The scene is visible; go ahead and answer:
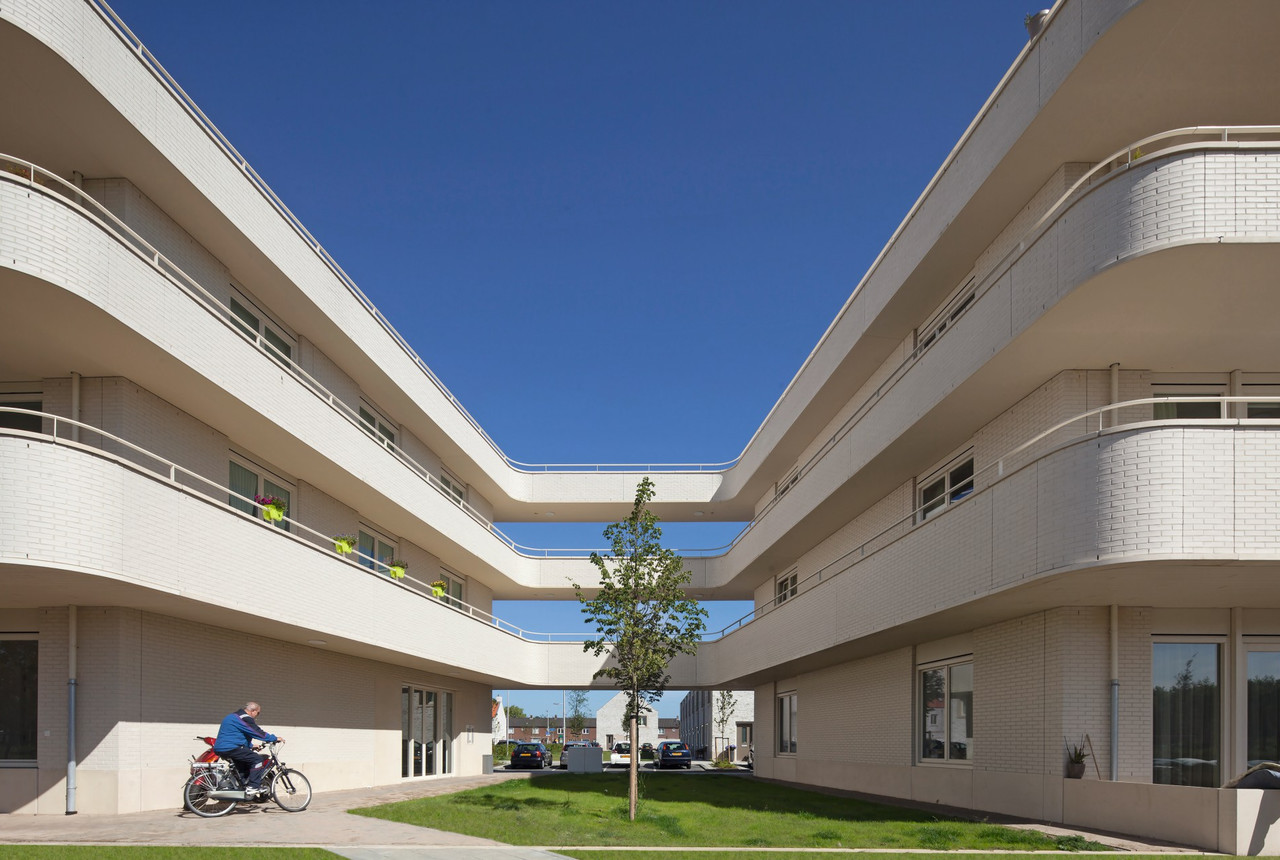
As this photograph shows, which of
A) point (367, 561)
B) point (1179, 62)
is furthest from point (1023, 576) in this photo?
point (367, 561)

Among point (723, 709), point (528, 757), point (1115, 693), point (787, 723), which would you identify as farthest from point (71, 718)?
point (723, 709)

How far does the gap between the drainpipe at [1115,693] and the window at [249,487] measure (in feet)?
50.2

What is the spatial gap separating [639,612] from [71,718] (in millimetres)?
8970

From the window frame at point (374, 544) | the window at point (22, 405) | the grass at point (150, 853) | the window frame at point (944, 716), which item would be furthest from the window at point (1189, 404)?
the window frame at point (374, 544)

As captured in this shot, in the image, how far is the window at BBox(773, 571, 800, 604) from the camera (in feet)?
118

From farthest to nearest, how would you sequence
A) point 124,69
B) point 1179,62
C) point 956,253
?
point 956,253 < point 124,69 < point 1179,62

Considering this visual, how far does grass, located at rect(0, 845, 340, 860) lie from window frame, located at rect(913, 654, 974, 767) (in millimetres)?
12753

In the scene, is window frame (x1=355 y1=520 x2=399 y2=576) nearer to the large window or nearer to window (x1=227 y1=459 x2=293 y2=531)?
window (x1=227 y1=459 x2=293 y2=531)

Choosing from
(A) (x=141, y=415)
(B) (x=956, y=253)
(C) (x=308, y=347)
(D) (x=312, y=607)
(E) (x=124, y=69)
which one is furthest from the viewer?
(C) (x=308, y=347)

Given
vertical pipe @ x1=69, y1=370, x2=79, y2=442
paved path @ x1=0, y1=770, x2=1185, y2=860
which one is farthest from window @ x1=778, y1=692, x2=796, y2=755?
vertical pipe @ x1=69, y1=370, x2=79, y2=442

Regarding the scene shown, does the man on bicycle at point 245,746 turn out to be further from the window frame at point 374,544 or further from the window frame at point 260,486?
the window frame at point 374,544

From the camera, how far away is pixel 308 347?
25.3 metres

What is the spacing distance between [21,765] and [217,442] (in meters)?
6.62

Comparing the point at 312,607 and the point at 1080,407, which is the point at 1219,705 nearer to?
the point at 1080,407
